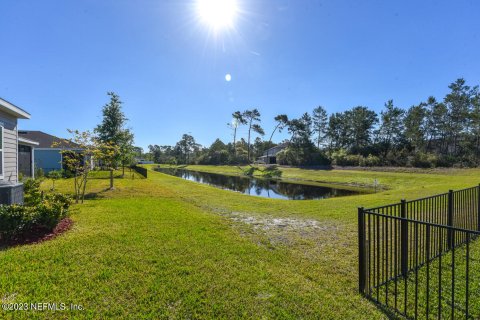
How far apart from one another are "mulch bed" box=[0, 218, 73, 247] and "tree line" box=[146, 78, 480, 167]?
3384cm

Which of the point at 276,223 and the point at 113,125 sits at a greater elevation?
the point at 113,125

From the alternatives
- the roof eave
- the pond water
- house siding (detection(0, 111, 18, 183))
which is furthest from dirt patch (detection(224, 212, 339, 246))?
the pond water

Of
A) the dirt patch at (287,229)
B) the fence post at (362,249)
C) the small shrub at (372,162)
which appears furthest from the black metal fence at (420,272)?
the small shrub at (372,162)

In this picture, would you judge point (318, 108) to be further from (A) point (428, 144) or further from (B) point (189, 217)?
(B) point (189, 217)

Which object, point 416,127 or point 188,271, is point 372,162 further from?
point 188,271

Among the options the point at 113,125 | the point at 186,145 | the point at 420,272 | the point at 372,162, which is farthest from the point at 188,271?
the point at 186,145

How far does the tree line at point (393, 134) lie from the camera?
31547mm

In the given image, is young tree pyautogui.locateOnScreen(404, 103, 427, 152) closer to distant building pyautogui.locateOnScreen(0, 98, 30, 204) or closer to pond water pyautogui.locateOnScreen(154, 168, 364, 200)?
pond water pyautogui.locateOnScreen(154, 168, 364, 200)

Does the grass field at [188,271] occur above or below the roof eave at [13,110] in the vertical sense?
below

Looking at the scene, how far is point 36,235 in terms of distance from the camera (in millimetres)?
4758

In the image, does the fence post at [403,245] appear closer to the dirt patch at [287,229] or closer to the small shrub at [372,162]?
the dirt patch at [287,229]

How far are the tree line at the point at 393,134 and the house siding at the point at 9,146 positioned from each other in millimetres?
35005

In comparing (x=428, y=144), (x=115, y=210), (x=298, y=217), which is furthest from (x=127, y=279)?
(x=428, y=144)

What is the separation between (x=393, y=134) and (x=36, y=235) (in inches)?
1823
